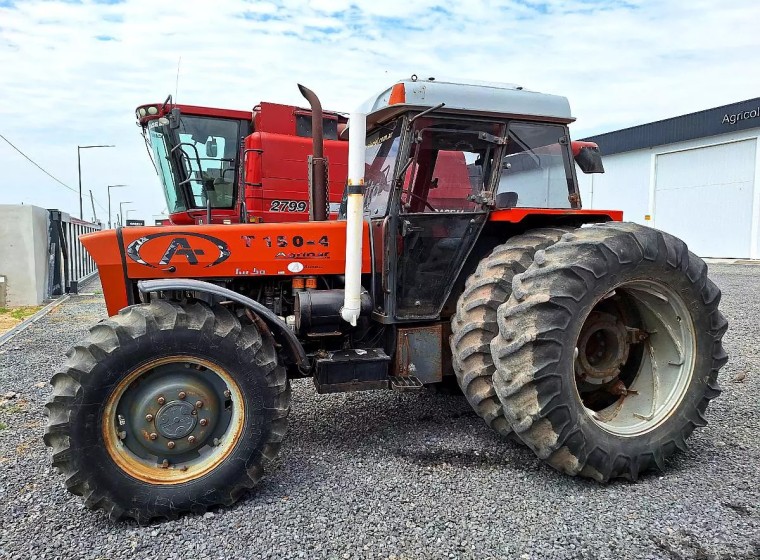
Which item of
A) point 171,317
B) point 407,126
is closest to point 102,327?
point 171,317

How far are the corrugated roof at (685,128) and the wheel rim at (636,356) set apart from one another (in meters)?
20.9

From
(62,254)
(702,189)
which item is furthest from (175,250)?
(702,189)

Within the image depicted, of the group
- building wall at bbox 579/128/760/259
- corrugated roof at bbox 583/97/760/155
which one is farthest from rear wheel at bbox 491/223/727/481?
corrugated roof at bbox 583/97/760/155

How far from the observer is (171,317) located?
2.91m

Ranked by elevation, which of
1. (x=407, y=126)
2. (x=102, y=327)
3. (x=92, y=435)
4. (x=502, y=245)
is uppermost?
(x=407, y=126)

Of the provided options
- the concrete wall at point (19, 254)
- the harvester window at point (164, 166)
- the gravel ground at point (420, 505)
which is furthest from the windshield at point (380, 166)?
the concrete wall at point (19, 254)

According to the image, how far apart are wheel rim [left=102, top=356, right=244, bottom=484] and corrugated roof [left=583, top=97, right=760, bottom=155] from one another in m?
23.0

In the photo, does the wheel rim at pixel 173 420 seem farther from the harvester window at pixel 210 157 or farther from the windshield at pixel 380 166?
the harvester window at pixel 210 157

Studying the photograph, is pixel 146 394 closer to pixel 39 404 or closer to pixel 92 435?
pixel 92 435

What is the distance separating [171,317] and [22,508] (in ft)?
4.21

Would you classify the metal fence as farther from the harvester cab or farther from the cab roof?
the cab roof

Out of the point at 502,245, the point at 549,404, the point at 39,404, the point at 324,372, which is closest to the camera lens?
the point at 549,404

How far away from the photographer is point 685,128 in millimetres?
22625

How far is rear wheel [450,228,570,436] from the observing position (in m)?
3.34
